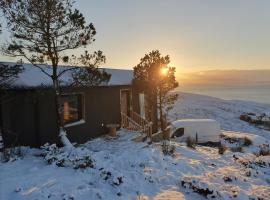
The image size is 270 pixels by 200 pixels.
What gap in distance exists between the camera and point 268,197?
928 cm

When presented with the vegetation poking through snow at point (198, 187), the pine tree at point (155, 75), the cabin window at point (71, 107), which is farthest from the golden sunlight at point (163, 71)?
the vegetation poking through snow at point (198, 187)

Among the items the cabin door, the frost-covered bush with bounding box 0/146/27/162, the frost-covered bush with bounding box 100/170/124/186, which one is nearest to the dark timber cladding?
the frost-covered bush with bounding box 0/146/27/162

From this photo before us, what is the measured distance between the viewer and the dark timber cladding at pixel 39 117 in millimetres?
12914

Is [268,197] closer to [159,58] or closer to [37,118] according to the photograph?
[37,118]

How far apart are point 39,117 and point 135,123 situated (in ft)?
21.5

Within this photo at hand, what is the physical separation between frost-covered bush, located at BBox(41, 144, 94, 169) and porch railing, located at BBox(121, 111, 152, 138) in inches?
289

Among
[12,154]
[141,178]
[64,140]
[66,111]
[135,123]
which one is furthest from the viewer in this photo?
[135,123]

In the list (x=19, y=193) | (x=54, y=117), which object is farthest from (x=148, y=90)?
(x=19, y=193)

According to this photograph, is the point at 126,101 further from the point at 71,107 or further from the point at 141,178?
the point at 141,178

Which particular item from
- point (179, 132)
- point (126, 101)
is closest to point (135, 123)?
point (126, 101)

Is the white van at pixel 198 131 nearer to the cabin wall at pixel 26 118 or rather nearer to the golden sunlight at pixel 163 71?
the golden sunlight at pixel 163 71

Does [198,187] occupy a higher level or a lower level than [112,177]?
lower

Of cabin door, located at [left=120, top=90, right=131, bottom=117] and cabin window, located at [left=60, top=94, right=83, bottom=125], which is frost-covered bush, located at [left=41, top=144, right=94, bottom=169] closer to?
cabin window, located at [left=60, top=94, right=83, bottom=125]

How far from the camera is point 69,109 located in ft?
53.3
